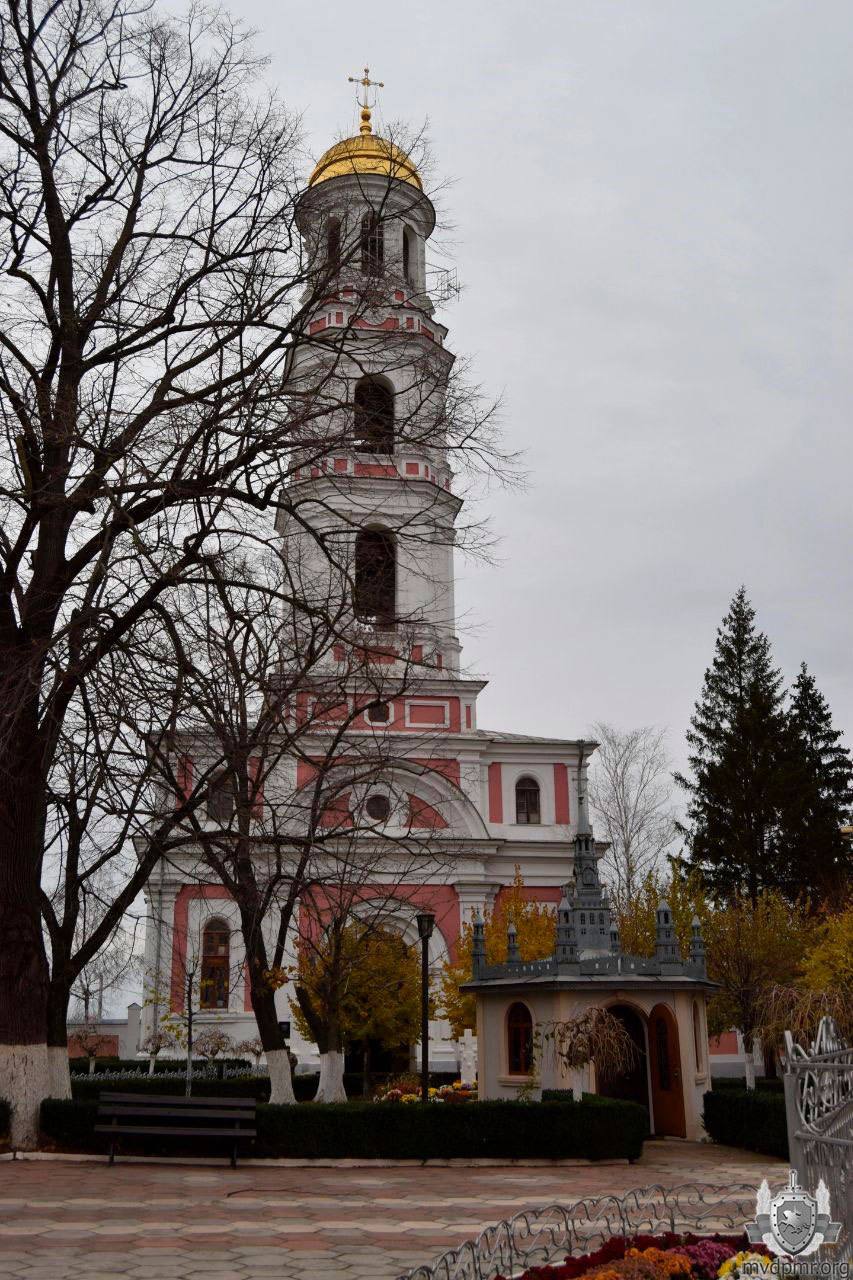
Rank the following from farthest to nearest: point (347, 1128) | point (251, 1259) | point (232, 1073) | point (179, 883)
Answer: point (179, 883)
point (232, 1073)
point (347, 1128)
point (251, 1259)

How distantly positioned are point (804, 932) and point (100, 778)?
2390cm

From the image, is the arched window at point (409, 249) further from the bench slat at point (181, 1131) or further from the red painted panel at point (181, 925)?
the bench slat at point (181, 1131)

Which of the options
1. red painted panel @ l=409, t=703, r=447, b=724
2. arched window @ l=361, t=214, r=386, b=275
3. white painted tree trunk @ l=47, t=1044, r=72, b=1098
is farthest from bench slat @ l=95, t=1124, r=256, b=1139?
red painted panel @ l=409, t=703, r=447, b=724

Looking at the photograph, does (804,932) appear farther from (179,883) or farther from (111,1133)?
(111,1133)

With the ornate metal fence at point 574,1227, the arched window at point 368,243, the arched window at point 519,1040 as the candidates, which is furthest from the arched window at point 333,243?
the arched window at point 519,1040

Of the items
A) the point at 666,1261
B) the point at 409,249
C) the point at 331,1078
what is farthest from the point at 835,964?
the point at 409,249

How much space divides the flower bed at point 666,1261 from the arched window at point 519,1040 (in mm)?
12899

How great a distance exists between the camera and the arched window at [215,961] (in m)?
30.6

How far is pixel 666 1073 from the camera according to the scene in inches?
778

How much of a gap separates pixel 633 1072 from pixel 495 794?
1482 cm

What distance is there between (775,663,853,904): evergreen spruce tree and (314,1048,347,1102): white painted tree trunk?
24.3 m

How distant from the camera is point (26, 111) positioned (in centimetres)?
1475

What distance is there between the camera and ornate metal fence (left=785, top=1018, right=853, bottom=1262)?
5.01 meters

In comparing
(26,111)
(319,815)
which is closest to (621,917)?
(319,815)
